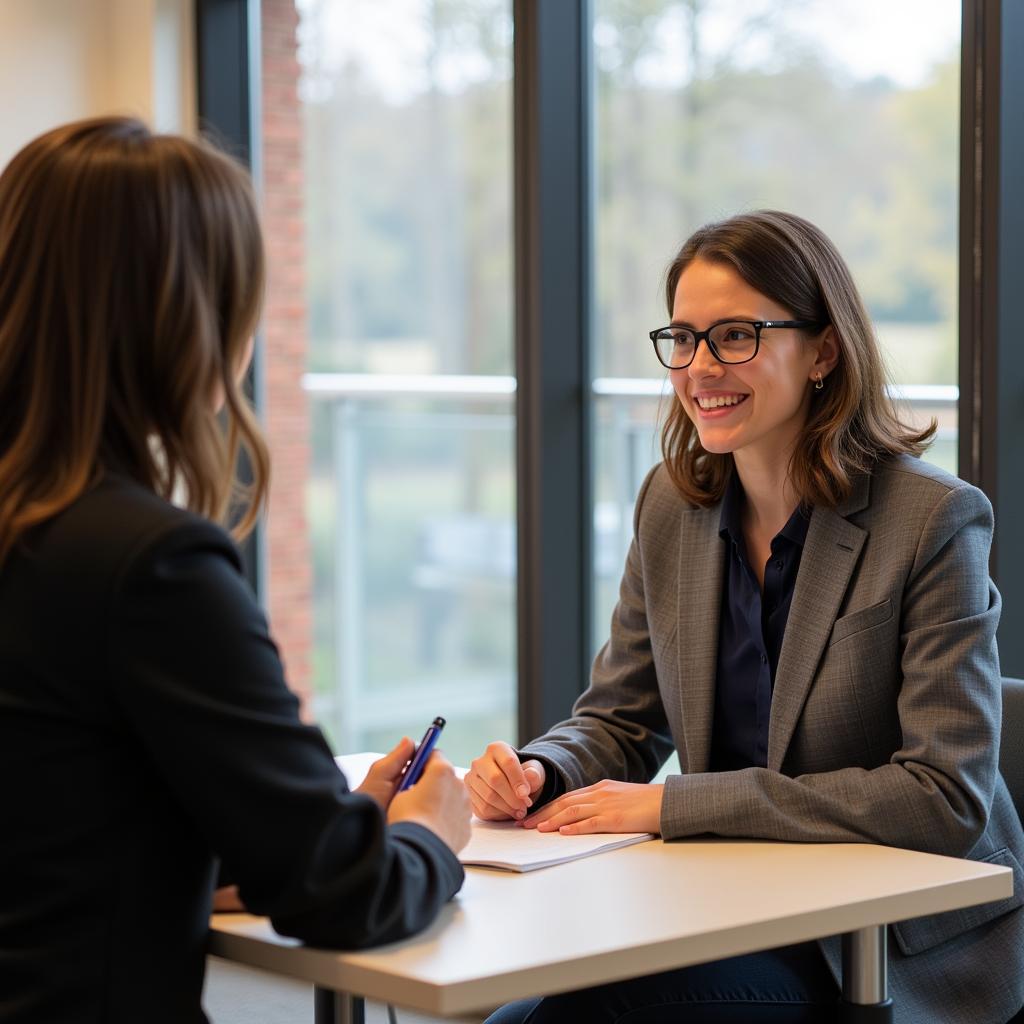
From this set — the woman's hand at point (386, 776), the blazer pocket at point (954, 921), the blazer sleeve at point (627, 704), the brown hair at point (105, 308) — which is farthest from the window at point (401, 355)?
the brown hair at point (105, 308)

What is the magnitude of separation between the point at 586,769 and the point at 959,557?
0.62m

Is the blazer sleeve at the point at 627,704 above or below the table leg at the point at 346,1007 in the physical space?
above

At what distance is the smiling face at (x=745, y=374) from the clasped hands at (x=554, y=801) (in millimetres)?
543

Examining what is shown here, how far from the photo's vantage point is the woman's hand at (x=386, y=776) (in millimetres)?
1695

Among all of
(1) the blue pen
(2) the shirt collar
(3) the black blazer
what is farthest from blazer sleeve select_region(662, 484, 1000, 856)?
(3) the black blazer

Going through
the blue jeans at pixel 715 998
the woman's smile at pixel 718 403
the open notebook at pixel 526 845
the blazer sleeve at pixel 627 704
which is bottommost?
the blue jeans at pixel 715 998

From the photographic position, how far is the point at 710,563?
2203mm

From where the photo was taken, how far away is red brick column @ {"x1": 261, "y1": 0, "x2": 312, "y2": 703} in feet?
25.0

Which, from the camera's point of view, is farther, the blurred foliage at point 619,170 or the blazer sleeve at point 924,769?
the blurred foliage at point 619,170

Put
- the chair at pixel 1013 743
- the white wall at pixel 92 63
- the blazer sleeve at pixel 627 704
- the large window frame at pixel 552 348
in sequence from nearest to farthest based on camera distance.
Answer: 1. the chair at pixel 1013 743
2. the blazer sleeve at pixel 627 704
3. the large window frame at pixel 552 348
4. the white wall at pixel 92 63

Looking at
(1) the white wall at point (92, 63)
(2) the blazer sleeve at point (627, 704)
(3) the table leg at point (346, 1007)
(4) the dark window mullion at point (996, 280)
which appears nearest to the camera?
(3) the table leg at point (346, 1007)

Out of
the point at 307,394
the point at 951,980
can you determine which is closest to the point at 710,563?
the point at 951,980

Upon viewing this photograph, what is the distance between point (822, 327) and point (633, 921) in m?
1.04

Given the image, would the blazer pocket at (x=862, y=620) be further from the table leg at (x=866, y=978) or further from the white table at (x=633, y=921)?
the table leg at (x=866, y=978)
